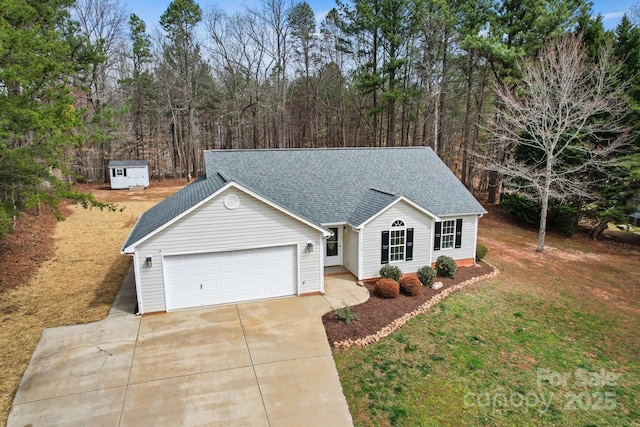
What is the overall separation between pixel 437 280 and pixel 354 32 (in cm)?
2477

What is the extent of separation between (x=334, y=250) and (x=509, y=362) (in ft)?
25.1

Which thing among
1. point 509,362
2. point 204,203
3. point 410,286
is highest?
point 204,203

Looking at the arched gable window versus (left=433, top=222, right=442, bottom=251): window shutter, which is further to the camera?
(left=433, top=222, right=442, bottom=251): window shutter

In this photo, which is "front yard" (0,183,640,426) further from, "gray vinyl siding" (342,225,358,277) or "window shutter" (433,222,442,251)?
"gray vinyl siding" (342,225,358,277)

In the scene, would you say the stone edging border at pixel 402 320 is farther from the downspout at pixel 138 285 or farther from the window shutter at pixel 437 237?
the downspout at pixel 138 285

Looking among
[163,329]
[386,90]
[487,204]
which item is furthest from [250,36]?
[163,329]

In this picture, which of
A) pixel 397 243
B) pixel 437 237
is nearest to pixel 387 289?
pixel 397 243

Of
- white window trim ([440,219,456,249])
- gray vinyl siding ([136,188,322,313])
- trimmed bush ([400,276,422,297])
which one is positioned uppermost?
gray vinyl siding ([136,188,322,313])

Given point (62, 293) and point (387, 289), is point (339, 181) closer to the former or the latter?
point (387, 289)

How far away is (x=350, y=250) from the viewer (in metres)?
15.4

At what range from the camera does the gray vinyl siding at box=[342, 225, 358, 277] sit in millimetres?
14930

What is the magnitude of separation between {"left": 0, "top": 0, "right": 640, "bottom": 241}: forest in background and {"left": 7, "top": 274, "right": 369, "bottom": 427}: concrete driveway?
4498mm

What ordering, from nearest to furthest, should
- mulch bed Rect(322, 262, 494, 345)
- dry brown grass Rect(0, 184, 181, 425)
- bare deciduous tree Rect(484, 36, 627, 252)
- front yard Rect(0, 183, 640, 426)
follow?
front yard Rect(0, 183, 640, 426), dry brown grass Rect(0, 184, 181, 425), mulch bed Rect(322, 262, 494, 345), bare deciduous tree Rect(484, 36, 627, 252)

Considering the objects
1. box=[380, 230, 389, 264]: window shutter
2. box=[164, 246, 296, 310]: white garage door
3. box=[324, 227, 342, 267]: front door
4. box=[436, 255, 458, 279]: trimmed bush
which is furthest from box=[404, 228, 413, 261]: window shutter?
box=[164, 246, 296, 310]: white garage door
